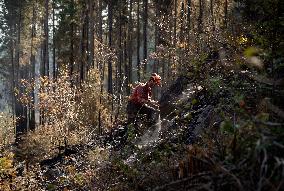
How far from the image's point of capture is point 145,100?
9.28m

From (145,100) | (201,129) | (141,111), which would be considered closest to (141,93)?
(145,100)

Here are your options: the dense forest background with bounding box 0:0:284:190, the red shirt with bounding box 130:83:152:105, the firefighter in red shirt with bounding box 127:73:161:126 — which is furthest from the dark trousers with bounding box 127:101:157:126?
the dense forest background with bounding box 0:0:284:190

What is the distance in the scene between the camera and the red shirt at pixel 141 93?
934 centimetres

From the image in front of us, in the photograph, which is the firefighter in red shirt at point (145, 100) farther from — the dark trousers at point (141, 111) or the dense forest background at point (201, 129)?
the dense forest background at point (201, 129)

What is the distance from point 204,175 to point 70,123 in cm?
1120

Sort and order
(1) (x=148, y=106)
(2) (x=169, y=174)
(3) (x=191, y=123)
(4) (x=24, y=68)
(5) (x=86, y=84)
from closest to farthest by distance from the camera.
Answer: (2) (x=169, y=174)
(3) (x=191, y=123)
(1) (x=148, y=106)
(5) (x=86, y=84)
(4) (x=24, y=68)

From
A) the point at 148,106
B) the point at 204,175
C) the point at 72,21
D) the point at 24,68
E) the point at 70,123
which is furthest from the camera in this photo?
the point at 24,68

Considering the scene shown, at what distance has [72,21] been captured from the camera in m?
26.9

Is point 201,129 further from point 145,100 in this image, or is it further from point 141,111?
point 141,111

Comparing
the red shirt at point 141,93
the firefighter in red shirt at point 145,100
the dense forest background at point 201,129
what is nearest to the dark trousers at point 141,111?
the firefighter in red shirt at point 145,100

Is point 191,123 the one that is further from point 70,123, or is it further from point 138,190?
point 70,123

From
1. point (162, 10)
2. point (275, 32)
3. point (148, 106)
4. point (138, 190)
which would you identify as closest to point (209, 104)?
point (275, 32)

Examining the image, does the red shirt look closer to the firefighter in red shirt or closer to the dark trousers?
the firefighter in red shirt

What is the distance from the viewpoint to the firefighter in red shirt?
9203 millimetres
